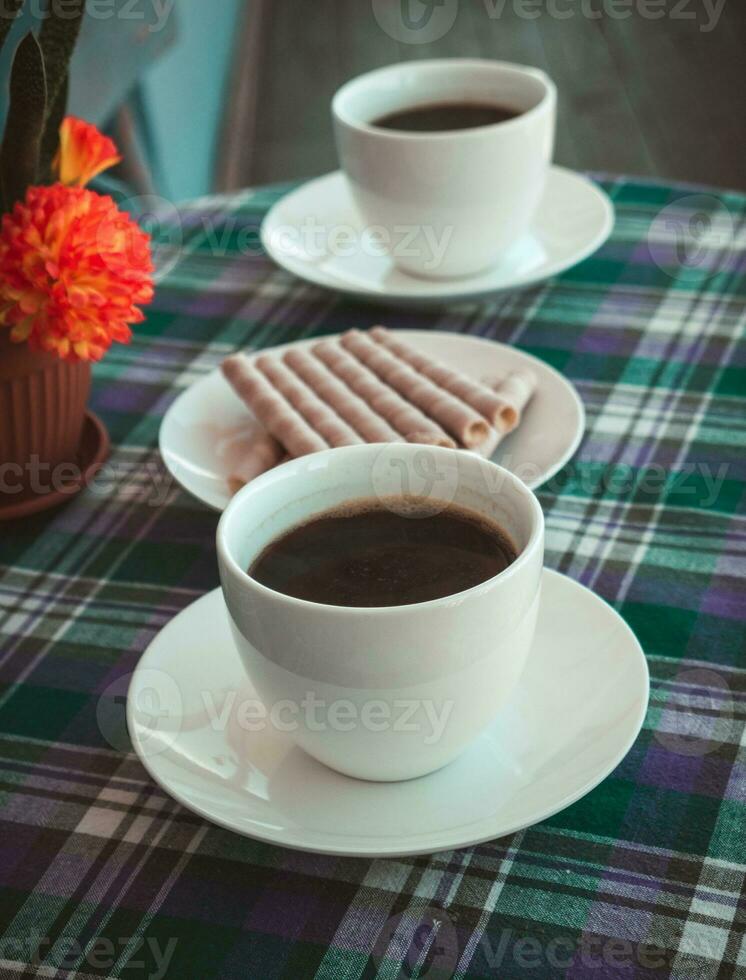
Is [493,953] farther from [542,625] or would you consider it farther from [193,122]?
[193,122]

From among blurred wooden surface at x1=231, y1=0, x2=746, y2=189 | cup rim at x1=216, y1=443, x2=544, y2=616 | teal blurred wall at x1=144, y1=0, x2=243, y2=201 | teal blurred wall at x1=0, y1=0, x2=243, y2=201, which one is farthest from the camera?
blurred wooden surface at x1=231, y1=0, x2=746, y2=189

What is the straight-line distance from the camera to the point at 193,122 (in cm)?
280

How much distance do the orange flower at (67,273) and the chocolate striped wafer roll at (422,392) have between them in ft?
0.55

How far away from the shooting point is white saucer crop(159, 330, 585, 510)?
732mm

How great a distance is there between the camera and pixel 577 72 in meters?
3.44

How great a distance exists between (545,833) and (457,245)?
543 millimetres

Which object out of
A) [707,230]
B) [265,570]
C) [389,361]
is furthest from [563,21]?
[265,570]

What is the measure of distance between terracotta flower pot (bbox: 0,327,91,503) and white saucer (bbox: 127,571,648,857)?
22cm
